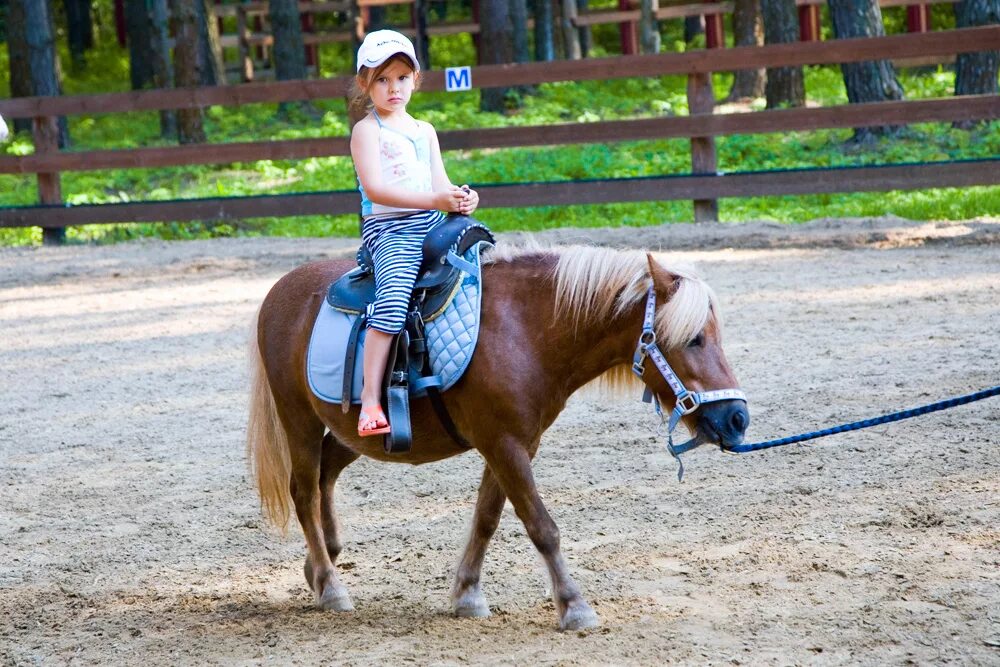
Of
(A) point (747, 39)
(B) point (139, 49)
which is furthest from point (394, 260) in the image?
(B) point (139, 49)

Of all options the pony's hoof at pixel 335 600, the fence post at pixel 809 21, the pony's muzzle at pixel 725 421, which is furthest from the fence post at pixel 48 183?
the fence post at pixel 809 21

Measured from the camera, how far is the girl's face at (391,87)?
Result: 383cm

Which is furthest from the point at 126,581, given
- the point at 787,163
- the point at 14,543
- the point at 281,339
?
the point at 787,163

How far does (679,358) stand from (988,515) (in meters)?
1.75

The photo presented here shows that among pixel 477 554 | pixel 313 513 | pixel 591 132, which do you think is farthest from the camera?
pixel 591 132

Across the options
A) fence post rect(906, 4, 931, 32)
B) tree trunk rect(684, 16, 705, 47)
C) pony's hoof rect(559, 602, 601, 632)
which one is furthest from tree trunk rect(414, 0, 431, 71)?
pony's hoof rect(559, 602, 601, 632)

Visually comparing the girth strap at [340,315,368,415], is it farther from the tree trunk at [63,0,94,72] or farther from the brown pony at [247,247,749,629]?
the tree trunk at [63,0,94,72]

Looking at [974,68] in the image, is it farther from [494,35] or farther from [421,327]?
[421,327]

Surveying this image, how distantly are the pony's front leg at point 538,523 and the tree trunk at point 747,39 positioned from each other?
15334mm

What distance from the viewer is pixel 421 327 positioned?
12.5 feet

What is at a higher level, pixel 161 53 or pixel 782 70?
pixel 161 53

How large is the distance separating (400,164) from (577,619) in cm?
157

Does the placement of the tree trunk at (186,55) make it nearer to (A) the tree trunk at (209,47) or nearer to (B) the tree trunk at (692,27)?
(A) the tree trunk at (209,47)

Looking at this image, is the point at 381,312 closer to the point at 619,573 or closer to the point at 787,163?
the point at 619,573
